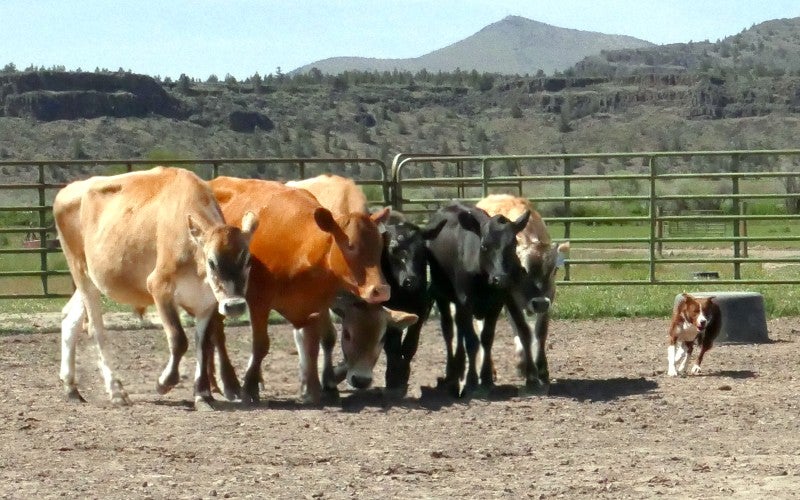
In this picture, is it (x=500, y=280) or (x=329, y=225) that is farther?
(x=500, y=280)

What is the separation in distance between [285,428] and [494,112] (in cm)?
7240

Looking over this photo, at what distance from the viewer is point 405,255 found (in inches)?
380

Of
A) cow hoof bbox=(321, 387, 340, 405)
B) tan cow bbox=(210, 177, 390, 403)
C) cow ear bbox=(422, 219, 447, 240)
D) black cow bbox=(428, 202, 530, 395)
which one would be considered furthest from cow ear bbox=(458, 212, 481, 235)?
cow hoof bbox=(321, 387, 340, 405)

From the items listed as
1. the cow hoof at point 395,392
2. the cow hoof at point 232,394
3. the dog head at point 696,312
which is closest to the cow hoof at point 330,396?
the cow hoof at point 395,392

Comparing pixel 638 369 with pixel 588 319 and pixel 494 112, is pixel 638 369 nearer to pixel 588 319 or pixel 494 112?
pixel 588 319

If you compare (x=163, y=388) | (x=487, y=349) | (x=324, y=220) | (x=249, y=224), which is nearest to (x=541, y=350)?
(x=487, y=349)

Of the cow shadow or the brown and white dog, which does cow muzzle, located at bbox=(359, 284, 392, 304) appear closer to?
the cow shadow

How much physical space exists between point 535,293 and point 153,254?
2.61 m

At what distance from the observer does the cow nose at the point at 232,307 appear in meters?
8.53

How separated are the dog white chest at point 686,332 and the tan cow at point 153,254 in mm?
3585

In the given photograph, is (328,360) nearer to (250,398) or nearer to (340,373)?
(340,373)

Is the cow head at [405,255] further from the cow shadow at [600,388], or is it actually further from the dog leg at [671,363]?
the dog leg at [671,363]

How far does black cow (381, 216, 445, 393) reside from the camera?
9.68 m

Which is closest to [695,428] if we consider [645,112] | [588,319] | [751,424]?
[751,424]
